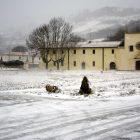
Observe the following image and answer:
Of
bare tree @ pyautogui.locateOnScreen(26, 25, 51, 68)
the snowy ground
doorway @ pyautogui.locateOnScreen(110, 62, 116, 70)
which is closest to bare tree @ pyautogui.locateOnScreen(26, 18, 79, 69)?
bare tree @ pyautogui.locateOnScreen(26, 25, 51, 68)

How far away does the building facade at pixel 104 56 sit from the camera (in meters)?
74.7

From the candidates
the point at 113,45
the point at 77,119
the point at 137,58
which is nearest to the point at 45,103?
the point at 77,119

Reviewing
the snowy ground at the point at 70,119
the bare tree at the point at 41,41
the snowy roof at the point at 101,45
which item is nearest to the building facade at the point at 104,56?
the snowy roof at the point at 101,45

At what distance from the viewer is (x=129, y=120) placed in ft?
39.8

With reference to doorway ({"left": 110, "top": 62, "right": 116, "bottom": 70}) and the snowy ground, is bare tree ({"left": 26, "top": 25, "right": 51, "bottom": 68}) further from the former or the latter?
the snowy ground

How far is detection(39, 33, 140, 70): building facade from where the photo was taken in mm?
74688

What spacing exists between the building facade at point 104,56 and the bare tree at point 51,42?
1.08m

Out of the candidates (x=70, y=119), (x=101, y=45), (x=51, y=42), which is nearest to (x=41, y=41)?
(x=51, y=42)

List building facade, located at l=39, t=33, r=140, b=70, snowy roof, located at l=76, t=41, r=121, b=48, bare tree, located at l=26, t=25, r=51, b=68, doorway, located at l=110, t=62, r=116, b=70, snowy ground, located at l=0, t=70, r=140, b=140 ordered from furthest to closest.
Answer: bare tree, located at l=26, t=25, r=51, b=68 → snowy roof, located at l=76, t=41, r=121, b=48 → doorway, located at l=110, t=62, r=116, b=70 → building facade, located at l=39, t=33, r=140, b=70 → snowy ground, located at l=0, t=70, r=140, b=140

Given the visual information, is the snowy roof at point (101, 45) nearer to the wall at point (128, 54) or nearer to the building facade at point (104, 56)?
the building facade at point (104, 56)

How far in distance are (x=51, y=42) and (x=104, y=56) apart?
15.0 meters

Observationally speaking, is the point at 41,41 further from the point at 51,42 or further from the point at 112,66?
the point at 112,66

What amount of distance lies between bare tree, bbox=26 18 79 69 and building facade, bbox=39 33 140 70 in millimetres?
1078

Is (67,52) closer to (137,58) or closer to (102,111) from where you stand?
(137,58)
